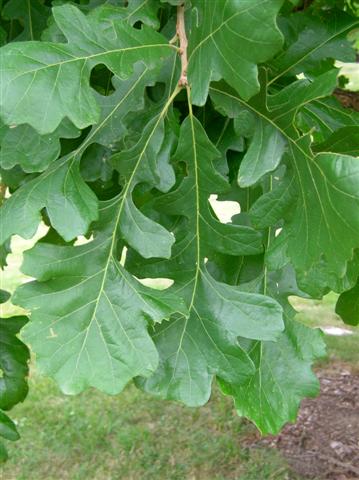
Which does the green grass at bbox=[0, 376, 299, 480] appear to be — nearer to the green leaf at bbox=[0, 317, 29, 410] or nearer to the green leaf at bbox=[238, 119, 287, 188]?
the green leaf at bbox=[0, 317, 29, 410]

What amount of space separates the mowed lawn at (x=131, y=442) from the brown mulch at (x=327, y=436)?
13 cm

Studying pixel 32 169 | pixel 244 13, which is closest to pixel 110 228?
pixel 32 169

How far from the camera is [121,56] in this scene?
1259mm

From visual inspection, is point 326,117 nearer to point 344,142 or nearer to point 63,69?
point 344,142

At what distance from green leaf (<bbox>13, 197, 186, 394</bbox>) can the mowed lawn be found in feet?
8.72

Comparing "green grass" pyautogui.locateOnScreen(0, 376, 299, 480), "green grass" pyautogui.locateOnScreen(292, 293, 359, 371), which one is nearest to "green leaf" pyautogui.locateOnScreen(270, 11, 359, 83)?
"green grass" pyautogui.locateOnScreen(0, 376, 299, 480)

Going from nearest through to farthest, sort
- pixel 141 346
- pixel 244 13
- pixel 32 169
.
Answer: pixel 244 13 → pixel 141 346 → pixel 32 169

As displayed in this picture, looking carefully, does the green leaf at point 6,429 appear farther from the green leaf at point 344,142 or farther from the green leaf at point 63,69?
the green leaf at point 344,142

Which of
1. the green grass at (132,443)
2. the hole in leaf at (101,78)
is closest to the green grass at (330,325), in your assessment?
the green grass at (132,443)

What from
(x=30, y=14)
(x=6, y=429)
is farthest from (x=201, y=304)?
(x=30, y=14)

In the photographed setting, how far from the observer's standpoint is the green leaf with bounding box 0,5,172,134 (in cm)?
115

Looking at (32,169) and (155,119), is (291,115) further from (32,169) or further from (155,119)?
(32,169)

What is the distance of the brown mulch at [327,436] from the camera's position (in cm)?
385

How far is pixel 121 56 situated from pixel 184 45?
22 centimetres
